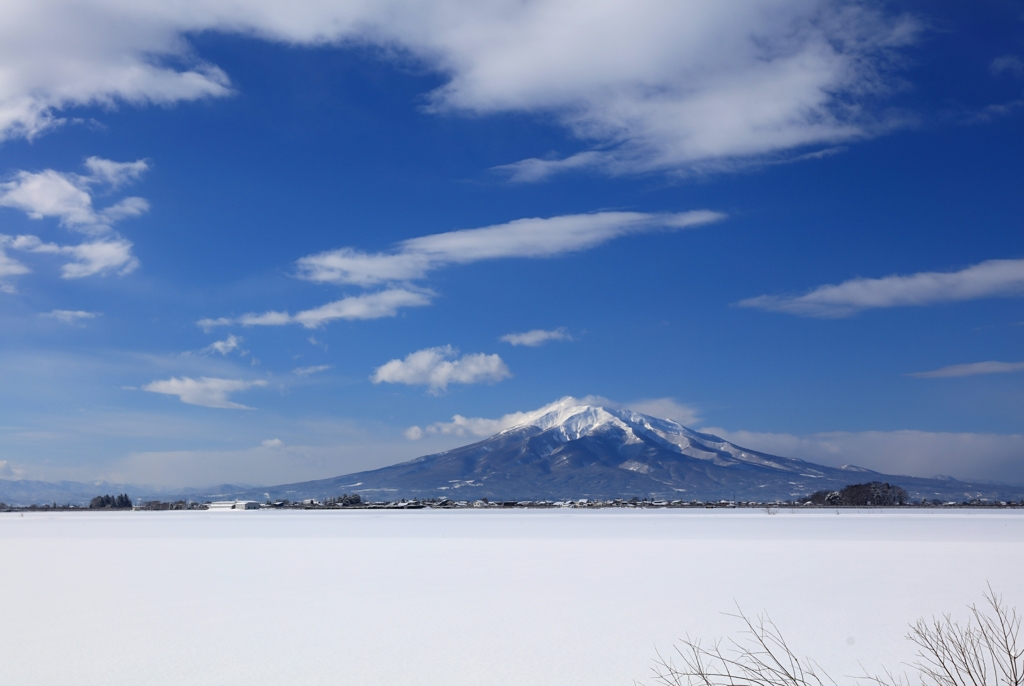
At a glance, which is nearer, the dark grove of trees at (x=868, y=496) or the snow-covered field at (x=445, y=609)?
the snow-covered field at (x=445, y=609)

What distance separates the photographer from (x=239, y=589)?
1741cm

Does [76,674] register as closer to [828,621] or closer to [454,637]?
[454,637]

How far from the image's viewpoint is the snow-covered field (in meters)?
10.1

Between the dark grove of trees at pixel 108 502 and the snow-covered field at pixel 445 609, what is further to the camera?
the dark grove of trees at pixel 108 502

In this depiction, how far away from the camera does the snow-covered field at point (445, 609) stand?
1012 cm

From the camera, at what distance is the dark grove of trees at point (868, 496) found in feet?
475

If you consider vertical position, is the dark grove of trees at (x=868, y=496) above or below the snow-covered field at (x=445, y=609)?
below

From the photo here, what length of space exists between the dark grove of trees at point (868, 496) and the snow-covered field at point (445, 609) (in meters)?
130

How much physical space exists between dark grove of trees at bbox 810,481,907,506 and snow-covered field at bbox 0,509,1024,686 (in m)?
130

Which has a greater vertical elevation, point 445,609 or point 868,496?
point 445,609

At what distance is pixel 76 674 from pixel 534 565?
13998 millimetres

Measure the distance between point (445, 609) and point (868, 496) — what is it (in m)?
150

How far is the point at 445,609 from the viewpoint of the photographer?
47.4 ft

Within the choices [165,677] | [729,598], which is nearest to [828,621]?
[729,598]
